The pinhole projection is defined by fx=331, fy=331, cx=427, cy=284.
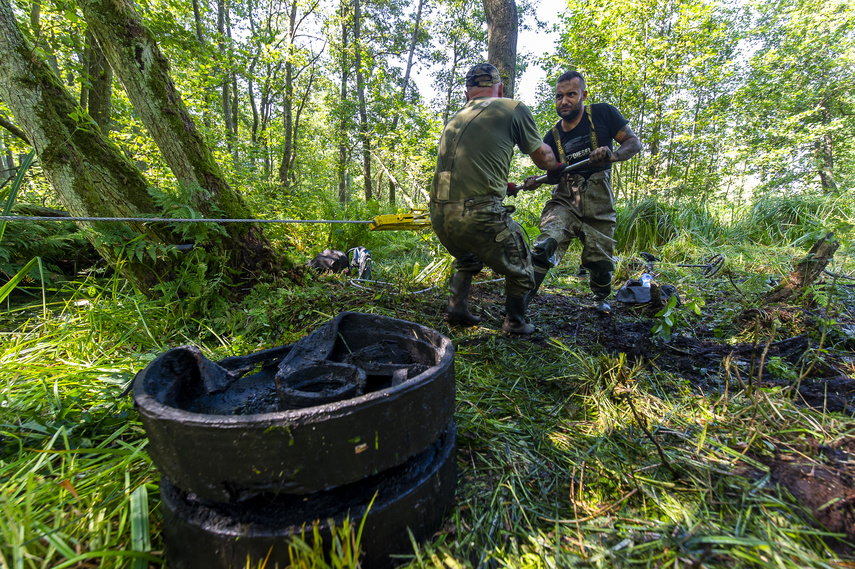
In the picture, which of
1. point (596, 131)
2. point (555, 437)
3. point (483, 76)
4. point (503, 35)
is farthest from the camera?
point (503, 35)

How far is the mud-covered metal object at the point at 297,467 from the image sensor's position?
0.89m

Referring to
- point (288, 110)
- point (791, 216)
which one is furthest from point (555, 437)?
point (288, 110)

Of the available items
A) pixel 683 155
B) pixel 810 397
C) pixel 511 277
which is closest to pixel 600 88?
pixel 683 155

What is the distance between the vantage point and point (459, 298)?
297 centimetres

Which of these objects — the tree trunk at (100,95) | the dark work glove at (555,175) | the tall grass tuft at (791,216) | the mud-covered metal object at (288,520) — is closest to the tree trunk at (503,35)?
the dark work glove at (555,175)

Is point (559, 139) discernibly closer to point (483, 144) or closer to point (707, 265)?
point (483, 144)

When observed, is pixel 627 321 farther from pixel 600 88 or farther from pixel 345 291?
pixel 600 88

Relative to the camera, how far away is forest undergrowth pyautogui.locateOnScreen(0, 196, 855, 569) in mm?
984

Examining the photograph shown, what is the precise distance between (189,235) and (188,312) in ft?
2.24

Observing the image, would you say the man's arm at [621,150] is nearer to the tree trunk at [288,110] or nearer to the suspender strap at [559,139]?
the suspender strap at [559,139]

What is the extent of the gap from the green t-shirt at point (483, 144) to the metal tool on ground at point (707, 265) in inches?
132

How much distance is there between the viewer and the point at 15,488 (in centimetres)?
111

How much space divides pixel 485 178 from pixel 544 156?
2.13 feet

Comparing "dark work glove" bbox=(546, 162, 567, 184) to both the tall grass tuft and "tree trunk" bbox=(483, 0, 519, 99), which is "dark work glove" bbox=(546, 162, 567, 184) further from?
the tall grass tuft
